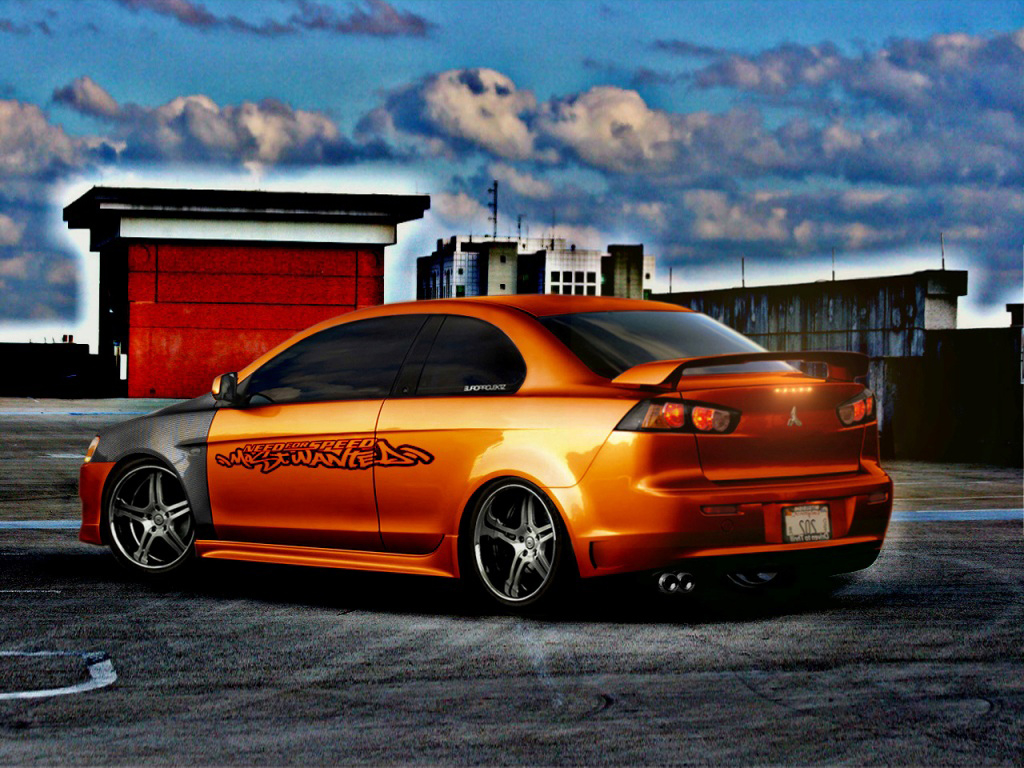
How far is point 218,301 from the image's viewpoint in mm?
43406

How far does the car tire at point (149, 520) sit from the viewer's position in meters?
8.89

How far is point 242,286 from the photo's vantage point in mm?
43594

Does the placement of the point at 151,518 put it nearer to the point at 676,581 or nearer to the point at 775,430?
the point at 676,581

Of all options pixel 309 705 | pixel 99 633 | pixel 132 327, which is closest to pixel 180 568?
pixel 99 633

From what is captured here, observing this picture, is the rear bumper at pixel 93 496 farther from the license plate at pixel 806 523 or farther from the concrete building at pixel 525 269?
the concrete building at pixel 525 269

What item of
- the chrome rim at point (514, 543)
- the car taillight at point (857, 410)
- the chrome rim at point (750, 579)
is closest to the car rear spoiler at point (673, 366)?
the car taillight at point (857, 410)

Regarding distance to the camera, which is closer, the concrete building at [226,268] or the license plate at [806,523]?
the license plate at [806,523]

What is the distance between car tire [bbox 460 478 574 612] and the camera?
24.0ft

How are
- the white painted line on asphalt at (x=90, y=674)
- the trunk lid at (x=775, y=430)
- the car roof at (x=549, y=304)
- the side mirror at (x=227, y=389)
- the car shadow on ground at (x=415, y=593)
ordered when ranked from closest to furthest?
the white painted line on asphalt at (x=90, y=674) → the trunk lid at (x=775, y=430) → the car shadow on ground at (x=415, y=593) → the car roof at (x=549, y=304) → the side mirror at (x=227, y=389)

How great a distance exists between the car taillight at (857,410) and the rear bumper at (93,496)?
4.31 metres

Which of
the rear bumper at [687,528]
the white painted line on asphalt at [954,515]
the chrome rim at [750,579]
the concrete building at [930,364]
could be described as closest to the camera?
the rear bumper at [687,528]

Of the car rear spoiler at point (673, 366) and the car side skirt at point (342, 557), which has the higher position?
the car rear spoiler at point (673, 366)

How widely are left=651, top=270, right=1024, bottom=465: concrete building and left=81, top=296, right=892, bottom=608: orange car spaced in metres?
12.3

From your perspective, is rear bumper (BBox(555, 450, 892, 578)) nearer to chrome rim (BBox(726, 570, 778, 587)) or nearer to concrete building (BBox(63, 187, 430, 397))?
chrome rim (BBox(726, 570, 778, 587))
